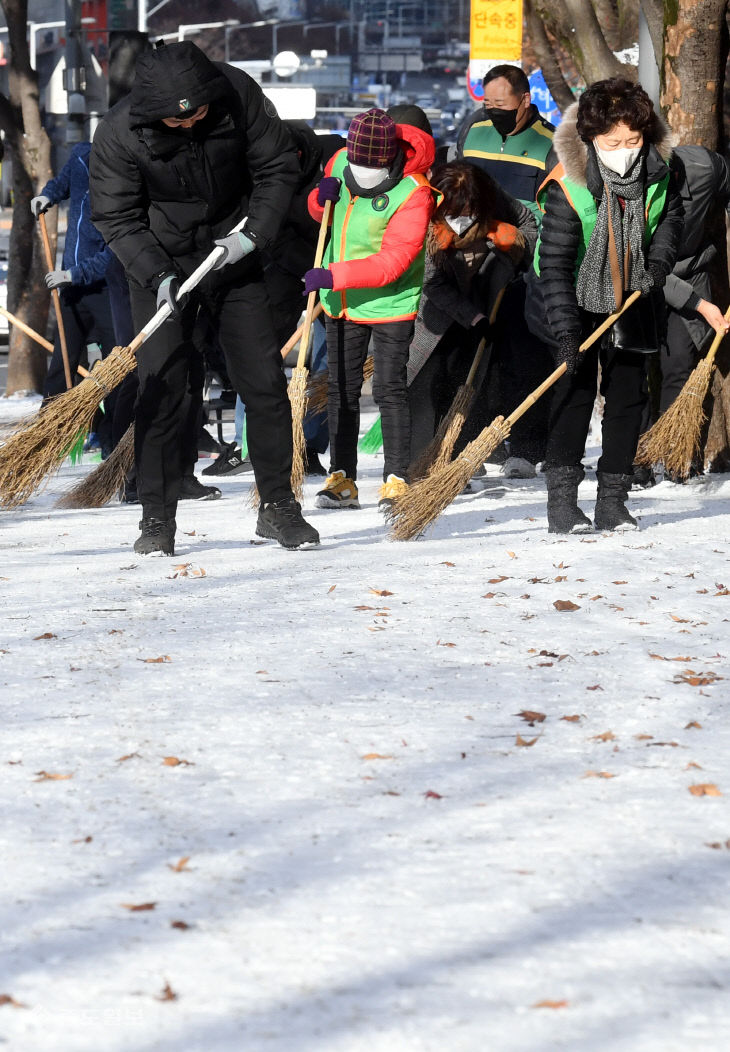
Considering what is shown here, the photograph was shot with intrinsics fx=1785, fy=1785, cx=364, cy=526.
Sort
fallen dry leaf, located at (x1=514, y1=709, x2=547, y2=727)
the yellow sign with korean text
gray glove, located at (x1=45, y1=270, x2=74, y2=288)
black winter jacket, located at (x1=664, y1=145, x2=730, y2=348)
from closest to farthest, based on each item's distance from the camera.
Result: 1. fallen dry leaf, located at (x1=514, y1=709, x2=547, y2=727)
2. black winter jacket, located at (x1=664, y1=145, x2=730, y2=348)
3. gray glove, located at (x1=45, y1=270, x2=74, y2=288)
4. the yellow sign with korean text

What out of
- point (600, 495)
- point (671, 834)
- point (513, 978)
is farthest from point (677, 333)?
point (513, 978)

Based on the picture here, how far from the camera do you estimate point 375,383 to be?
25.5ft

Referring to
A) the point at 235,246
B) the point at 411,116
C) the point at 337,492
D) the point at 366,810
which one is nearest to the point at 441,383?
the point at 337,492

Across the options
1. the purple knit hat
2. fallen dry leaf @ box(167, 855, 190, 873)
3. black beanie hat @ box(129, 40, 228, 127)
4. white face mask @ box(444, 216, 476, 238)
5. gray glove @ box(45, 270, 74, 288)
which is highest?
black beanie hat @ box(129, 40, 228, 127)

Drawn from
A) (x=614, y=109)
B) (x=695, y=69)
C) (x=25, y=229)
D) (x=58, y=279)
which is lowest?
(x=25, y=229)

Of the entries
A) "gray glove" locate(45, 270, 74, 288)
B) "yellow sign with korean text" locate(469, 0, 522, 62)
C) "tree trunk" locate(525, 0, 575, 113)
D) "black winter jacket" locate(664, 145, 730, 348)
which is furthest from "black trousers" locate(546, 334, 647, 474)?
"yellow sign with korean text" locate(469, 0, 522, 62)

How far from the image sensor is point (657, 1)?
28.8 ft

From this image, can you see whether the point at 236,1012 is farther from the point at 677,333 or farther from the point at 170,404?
the point at 677,333

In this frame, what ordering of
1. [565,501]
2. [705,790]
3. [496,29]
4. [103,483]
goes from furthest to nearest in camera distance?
[496,29] → [103,483] → [565,501] → [705,790]

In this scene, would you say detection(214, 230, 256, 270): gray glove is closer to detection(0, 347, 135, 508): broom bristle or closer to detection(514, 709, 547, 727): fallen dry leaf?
detection(0, 347, 135, 508): broom bristle

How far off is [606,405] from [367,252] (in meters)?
1.28

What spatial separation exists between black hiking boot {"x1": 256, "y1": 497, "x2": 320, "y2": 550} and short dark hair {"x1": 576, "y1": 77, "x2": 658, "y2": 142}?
5.72 feet

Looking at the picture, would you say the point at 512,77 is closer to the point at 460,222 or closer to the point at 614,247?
the point at 460,222

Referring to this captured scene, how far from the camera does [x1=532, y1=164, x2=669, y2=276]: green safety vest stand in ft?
21.4
